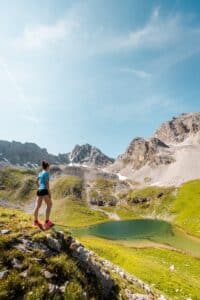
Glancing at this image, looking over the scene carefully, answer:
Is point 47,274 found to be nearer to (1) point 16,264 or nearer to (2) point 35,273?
(2) point 35,273

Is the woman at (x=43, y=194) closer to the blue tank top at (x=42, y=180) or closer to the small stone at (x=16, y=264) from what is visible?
the blue tank top at (x=42, y=180)

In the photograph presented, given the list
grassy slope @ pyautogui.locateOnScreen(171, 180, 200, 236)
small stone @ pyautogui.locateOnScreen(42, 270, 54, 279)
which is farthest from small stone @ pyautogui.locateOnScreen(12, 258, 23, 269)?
grassy slope @ pyautogui.locateOnScreen(171, 180, 200, 236)

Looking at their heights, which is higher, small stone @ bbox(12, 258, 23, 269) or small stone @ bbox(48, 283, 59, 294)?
small stone @ bbox(12, 258, 23, 269)

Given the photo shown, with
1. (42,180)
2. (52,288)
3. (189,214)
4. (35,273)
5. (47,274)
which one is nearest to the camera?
(52,288)

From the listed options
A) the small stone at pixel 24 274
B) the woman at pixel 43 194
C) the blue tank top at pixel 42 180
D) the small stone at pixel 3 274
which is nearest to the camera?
the small stone at pixel 3 274

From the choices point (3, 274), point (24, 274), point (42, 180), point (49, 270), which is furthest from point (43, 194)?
point (3, 274)

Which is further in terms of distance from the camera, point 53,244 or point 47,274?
point 53,244

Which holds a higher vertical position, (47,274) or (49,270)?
(49,270)

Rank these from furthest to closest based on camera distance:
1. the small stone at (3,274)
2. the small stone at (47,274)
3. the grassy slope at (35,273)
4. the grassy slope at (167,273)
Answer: the grassy slope at (167,273) → the small stone at (47,274) → the small stone at (3,274) → the grassy slope at (35,273)

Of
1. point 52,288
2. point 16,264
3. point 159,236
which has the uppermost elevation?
point 16,264

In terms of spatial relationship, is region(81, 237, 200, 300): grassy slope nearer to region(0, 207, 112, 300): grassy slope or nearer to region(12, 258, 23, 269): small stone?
region(0, 207, 112, 300): grassy slope

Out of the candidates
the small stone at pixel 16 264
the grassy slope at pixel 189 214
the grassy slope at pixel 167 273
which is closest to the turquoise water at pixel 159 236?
the grassy slope at pixel 189 214

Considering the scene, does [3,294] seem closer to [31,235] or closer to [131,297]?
[31,235]

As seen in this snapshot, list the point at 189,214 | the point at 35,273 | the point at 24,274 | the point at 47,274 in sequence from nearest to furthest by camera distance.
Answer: the point at 24,274 < the point at 35,273 < the point at 47,274 < the point at 189,214
